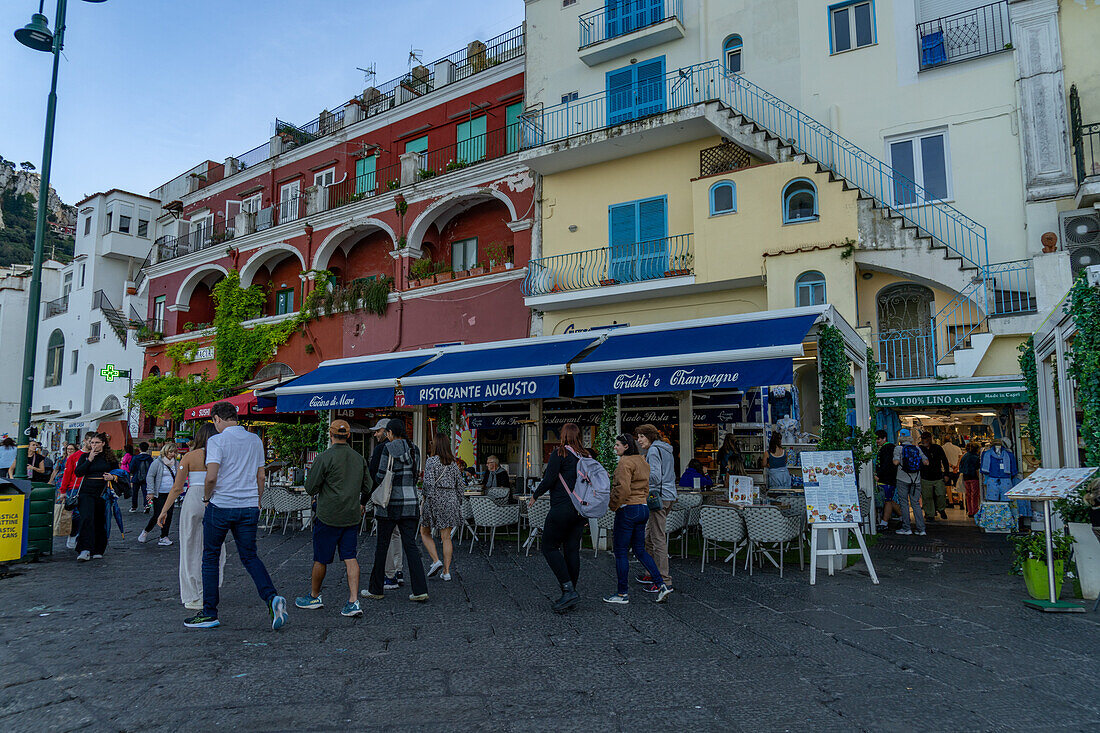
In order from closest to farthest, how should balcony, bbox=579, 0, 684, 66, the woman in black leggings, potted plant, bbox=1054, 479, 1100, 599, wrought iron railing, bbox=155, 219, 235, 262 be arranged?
the woman in black leggings < potted plant, bbox=1054, 479, 1100, 599 < balcony, bbox=579, 0, 684, 66 < wrought iron railing, bbox=155, 219, 235, 262

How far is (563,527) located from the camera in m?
6.31

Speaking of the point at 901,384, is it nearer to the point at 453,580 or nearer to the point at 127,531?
the point at 453,580

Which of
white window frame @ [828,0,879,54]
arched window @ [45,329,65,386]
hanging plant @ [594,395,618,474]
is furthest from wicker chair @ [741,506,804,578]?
arched window @ [45,329,65,386]

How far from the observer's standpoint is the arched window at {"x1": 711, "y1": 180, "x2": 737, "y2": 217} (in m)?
14.2

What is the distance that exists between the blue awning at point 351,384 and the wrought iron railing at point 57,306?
2742cm

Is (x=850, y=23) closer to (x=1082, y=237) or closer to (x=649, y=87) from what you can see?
(x=649, y=87)

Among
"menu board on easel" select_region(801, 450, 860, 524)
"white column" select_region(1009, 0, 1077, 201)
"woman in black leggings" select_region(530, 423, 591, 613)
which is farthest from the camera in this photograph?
"white column" select_region(1009, 0, 1077, 201)

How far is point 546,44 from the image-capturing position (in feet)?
58.6

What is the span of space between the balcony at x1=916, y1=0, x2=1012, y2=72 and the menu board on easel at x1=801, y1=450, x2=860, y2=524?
976 centimetres

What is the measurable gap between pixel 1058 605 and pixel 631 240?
36.3 feet

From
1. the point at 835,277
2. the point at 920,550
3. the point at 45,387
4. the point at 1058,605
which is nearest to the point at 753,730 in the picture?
the point at 1058,605

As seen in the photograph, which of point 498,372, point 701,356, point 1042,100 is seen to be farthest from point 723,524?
point 1042,100

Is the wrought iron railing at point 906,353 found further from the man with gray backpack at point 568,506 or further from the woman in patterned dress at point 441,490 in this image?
the woman in patterned dress at point 441,490

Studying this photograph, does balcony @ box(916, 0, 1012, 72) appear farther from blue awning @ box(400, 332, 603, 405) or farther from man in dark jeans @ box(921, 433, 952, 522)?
blue awning @ box(400, 332, 603, 405)
